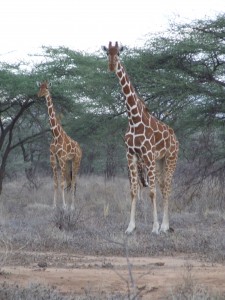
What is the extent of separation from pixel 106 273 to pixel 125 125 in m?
10.1

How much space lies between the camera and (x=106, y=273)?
731 cm

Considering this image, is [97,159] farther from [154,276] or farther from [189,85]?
[154,276]

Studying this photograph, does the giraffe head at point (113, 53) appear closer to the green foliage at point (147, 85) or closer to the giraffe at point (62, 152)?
the green foliage at point (147, 85)

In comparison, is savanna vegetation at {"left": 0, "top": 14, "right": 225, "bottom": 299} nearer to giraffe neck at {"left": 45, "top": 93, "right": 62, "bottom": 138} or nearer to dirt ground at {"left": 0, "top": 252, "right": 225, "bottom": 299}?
dirt ground at {"left": 0, "top": 252, "right": 225, "bottom": 299}

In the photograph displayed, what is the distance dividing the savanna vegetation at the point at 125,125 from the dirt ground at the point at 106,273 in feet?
1.31

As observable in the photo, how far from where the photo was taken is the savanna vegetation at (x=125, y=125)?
10.1 meters

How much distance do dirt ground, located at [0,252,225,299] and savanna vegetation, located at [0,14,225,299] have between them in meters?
0.40

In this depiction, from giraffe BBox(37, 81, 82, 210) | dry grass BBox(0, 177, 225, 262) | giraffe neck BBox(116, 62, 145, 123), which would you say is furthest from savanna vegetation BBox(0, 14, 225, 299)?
giraffe neck BBox(116, 62, 145, 123)

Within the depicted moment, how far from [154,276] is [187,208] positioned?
339 inches

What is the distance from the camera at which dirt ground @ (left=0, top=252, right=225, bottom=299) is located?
6480 millimetres

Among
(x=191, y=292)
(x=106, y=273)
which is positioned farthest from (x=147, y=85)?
(x=191, y=292)

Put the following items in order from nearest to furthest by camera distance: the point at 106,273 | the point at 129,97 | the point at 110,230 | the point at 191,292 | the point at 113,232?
the point at 191,292 → the point at 106,273 → the point at 113,232 → the point at 110,230 → the point at 129,97

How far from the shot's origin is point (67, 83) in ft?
61.6

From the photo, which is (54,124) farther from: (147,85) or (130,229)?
(130,229)
